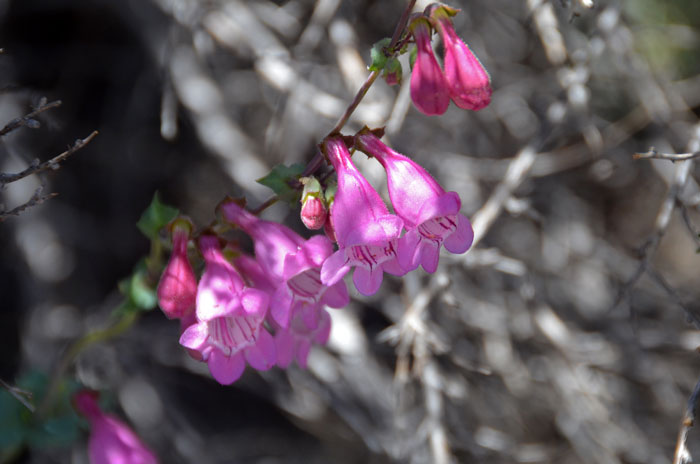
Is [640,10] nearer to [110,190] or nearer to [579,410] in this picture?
[579,410]

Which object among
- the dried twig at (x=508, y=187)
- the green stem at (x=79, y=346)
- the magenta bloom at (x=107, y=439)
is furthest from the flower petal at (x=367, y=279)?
the magenta bloom at (x=107, y=439)

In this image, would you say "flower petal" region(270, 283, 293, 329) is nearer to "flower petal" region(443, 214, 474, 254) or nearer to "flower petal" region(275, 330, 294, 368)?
"flower petal" region(275, 330, 294, 368)

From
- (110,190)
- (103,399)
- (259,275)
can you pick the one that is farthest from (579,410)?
(110,190)

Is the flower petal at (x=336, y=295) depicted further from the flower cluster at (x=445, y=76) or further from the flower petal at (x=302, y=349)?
the flower cluster at (x=445, y=76)

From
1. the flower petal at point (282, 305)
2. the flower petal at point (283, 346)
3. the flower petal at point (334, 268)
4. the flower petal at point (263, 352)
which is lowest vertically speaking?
the flower petal at point (283, 346)

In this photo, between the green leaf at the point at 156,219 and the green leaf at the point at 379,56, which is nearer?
the green leaf at the point at 379,56
